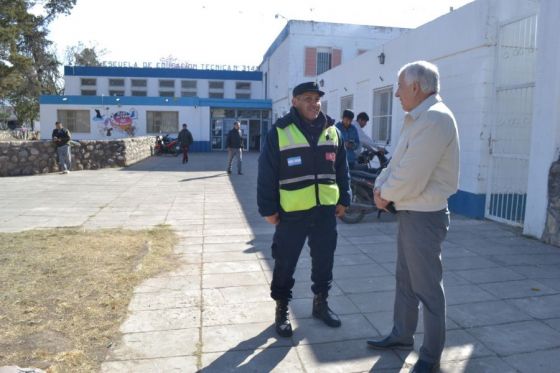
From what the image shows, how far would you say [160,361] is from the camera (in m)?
3.22

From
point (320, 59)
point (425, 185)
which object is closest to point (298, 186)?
point (425, 185)

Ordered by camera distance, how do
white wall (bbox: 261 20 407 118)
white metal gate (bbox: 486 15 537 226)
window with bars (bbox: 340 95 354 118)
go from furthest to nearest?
white wall (bbox: 261 20 407 118) → window with bars (bbox: 340 95 354 118) → white metal gate (bbox: 486 15 537 226)

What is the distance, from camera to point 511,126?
773 cm

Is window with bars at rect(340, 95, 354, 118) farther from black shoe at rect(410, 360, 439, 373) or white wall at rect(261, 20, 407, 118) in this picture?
black shoe at rect(410, 360, 439, 373)

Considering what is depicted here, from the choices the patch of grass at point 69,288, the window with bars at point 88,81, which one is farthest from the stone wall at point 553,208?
the window with bars at point 88,81

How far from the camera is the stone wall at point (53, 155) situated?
14.9 meters

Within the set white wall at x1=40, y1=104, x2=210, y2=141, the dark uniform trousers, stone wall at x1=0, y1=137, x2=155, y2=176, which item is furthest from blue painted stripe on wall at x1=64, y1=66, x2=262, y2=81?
the dark uniform trousers

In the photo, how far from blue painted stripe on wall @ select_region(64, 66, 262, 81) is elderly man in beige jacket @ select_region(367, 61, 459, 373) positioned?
36.7 meters

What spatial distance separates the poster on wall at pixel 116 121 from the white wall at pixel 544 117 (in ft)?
91.6

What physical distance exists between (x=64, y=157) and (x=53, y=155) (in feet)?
1.61

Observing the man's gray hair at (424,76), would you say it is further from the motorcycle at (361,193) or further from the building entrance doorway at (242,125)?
the building entrance doorway at (242,125)

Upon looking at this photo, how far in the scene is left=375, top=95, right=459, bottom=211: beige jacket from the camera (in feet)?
8.87

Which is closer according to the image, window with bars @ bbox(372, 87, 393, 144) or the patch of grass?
the patch of grass

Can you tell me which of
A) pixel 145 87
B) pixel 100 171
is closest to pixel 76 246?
pixel 100 171
